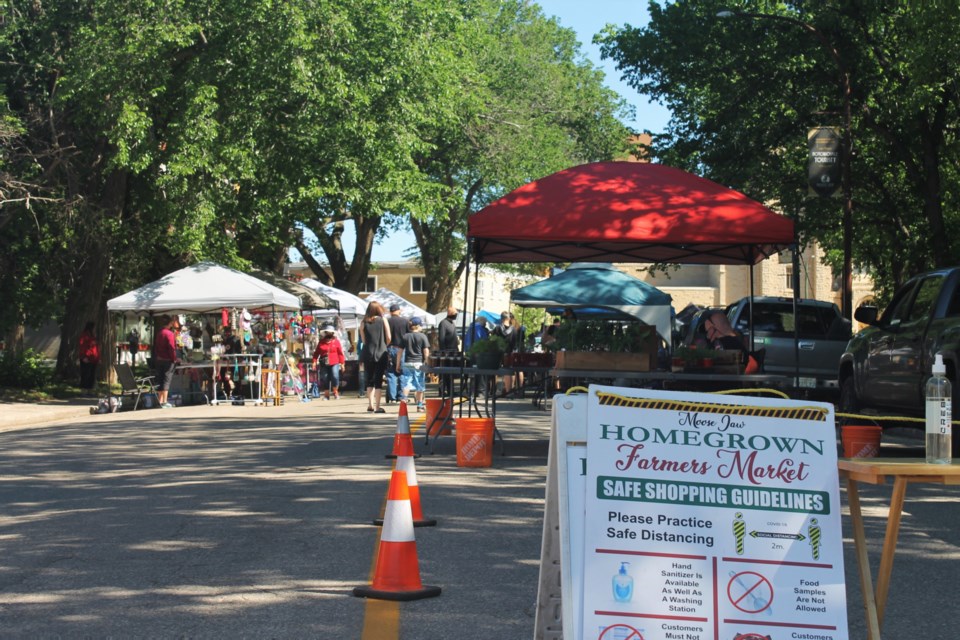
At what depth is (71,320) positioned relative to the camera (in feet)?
95.4

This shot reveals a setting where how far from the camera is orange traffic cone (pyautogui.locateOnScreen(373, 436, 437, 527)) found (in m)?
6.96

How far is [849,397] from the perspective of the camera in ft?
51.0

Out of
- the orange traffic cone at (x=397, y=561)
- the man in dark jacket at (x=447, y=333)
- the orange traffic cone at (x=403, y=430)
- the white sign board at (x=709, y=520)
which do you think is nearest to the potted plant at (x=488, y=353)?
the orange traffic cone at (x=403, y=430)

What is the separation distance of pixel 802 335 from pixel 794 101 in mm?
8994

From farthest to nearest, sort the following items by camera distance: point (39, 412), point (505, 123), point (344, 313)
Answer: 1. point (505, 123)
2. point (344, 313)
3. point (39, 412)

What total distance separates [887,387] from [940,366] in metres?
9.40

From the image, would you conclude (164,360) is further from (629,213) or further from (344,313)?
(629,213)

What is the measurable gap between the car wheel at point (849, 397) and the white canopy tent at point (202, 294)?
12.4 meters

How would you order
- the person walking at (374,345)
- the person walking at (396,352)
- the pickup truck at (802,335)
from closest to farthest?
the pickup truck at (802,335)
the person walking at (374,345)
the person walking at (396,352)

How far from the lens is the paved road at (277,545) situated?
5.78 metres

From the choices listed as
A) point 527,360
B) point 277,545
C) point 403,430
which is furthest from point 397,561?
point 527,360

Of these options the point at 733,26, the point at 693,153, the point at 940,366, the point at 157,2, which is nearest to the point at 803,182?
the point at 693,153

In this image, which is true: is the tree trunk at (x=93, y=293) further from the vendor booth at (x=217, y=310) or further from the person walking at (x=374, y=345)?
the person walking at (x=374, y=345)

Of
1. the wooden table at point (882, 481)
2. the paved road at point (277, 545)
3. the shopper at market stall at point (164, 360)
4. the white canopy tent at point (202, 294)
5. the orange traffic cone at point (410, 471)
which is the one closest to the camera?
the wooden table at point (882, 481)
